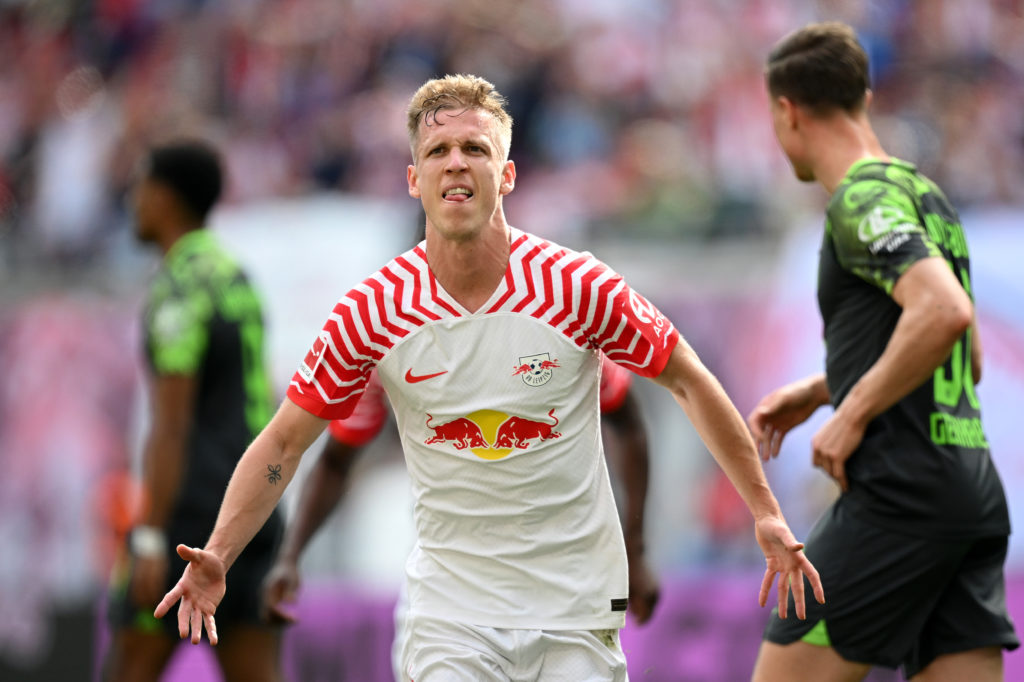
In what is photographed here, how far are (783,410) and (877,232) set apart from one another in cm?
85

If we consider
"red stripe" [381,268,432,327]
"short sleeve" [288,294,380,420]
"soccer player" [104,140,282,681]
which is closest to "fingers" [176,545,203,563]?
"short sleeve" [288,294,380,420]

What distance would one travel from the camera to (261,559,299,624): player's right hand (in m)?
4.86

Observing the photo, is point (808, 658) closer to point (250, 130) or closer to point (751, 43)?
point (751, 43)

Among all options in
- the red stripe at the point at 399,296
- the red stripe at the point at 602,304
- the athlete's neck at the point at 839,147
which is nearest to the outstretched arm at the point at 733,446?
the red stripe at the point at 602,304

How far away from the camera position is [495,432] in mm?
3582

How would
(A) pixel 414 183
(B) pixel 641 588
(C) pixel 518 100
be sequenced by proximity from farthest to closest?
(C) pixel 518 100 < (B) pixel 641 588 < (A) pixel 414 183

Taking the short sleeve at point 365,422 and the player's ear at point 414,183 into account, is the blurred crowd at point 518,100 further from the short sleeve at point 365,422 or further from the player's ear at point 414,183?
the player's ear at point 414,183

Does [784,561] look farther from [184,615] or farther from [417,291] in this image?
[184,615]

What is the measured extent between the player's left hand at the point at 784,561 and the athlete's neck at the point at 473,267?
0.94 meters

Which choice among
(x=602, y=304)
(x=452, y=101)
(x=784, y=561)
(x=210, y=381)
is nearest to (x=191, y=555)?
(x=602, y=304)

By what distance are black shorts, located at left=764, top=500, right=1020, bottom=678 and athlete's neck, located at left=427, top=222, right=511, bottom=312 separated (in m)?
1.38

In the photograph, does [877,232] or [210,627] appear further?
[877,232]

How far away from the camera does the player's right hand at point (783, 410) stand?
4574 mm

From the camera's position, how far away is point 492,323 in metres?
3.56
